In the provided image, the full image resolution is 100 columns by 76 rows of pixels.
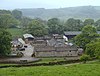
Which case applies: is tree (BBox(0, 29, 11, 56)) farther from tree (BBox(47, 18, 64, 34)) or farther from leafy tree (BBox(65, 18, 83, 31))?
leafy tree (BBox(65, 18, 83, 31))

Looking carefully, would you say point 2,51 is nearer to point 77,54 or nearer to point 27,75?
point 77,54

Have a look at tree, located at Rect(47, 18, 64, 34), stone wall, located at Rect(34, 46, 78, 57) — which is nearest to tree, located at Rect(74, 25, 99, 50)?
stone wall, located at Rect(34, 46, 78, 57)

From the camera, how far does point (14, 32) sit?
3971 inches

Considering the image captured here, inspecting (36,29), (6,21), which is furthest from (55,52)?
(6,21)

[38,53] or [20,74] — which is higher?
[20,74]

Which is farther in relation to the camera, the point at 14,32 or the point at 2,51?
the point at 14,32

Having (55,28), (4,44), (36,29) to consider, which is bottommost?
(55,28)

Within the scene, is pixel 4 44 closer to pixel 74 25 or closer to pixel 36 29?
pixel 36 29

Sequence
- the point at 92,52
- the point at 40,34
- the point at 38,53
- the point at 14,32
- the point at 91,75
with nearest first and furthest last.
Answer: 1. the point at 91,75
2. the point at 92,52
3. the point at 38,53
4. the point at 40,34
5. the point at 14,32

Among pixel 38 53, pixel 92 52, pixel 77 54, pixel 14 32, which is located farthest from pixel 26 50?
pixel 14 32

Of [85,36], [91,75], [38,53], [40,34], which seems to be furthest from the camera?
[40,34]

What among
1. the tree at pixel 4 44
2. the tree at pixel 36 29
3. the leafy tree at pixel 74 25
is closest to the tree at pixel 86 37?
the tree at pixel 4 44

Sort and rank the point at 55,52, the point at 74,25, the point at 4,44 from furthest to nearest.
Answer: the point at 74,25 → the point at 55,52 → the point at 4,44

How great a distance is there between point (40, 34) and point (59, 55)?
31459 millimetres
